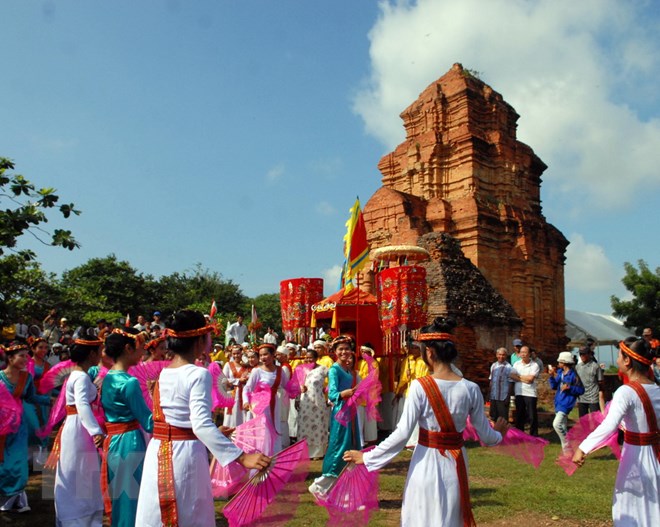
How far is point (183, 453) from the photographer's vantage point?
127 inches

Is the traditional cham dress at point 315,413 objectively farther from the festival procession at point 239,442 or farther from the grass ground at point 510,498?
the festival procession at point 239,442

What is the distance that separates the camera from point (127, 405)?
4223mm

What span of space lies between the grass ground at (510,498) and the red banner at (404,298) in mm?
3566

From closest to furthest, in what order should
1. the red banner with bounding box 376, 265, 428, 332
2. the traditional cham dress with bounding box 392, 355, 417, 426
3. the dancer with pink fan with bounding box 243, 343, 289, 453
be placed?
1. the dancer with pink fan with bounding box 243, 343, 289, 453
2. the traditional cham dress with bounding box 392, 355, 417, 426
3. the red banner with bounding box 376, 265, 428, 332

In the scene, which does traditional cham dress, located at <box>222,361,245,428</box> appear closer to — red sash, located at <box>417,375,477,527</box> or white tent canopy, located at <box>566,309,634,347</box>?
red sash, located at <box>417,375,477,527</box>

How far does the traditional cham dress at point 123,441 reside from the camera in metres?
4.19

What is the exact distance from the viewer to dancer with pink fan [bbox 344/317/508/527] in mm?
3498

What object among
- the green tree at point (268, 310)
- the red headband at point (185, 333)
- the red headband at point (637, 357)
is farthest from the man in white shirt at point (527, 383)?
the green tree at point (268, 310)

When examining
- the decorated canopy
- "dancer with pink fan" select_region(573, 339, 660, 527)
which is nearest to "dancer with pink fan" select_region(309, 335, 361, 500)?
"dancer with pink fan" select_region(573, 339, 660, 527)

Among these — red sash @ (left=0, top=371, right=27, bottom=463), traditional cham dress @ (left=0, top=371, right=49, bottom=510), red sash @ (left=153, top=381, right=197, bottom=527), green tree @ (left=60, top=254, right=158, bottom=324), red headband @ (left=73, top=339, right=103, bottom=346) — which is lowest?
traditional cham dress @ (left=0, top=371, right=49, bottom=510)

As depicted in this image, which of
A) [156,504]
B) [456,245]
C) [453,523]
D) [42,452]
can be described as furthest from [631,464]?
[456,245]

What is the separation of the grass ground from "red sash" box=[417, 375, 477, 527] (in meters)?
2.37

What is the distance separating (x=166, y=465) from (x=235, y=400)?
20.2 feet

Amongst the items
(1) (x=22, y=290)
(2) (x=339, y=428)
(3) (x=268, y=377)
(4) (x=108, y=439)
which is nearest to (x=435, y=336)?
(4) (x=108, y=439)
